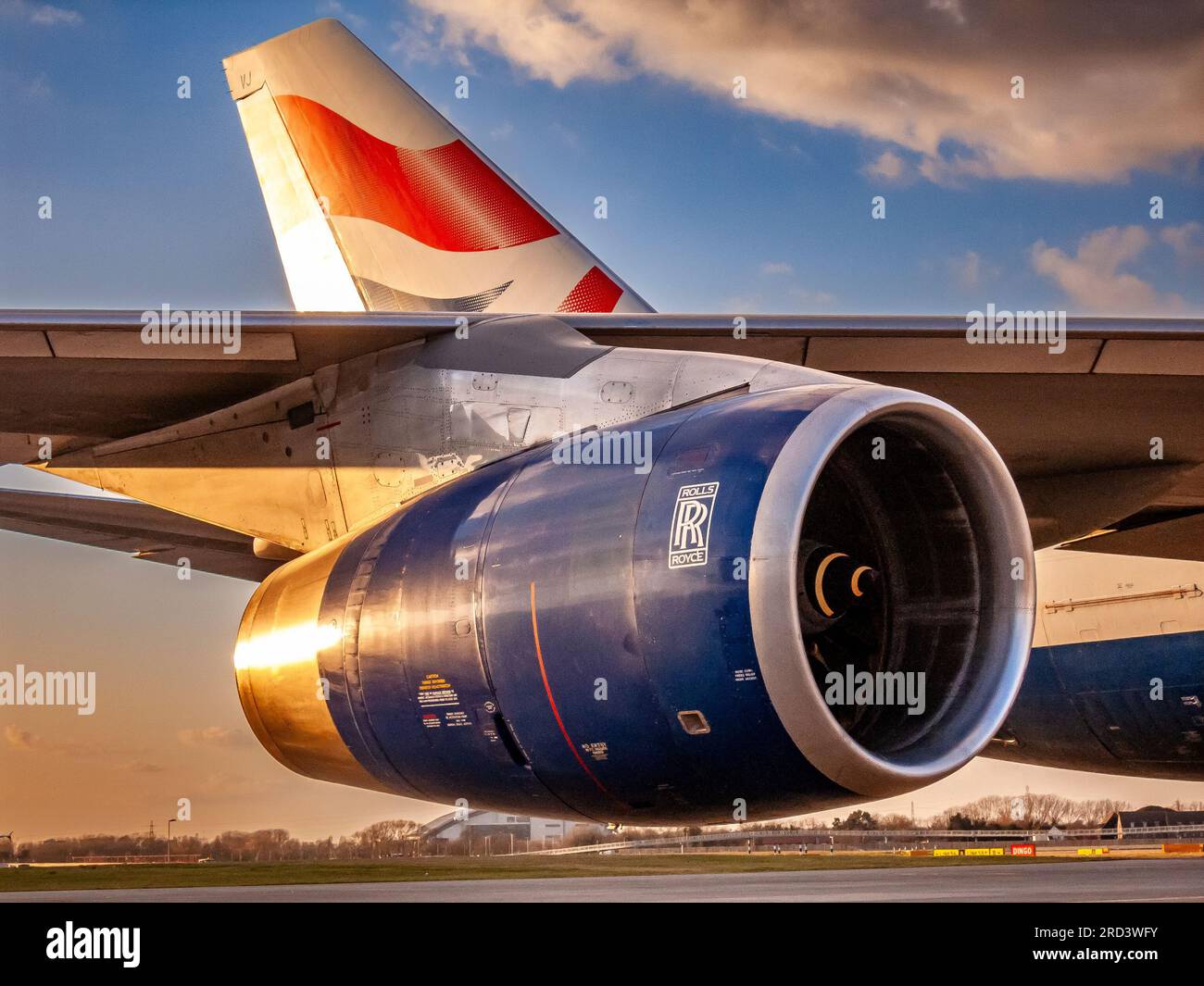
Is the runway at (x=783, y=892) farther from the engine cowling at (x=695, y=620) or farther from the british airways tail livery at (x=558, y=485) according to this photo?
the engine cowling at (x=695, y=620)

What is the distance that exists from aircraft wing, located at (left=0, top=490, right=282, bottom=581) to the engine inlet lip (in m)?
4.13

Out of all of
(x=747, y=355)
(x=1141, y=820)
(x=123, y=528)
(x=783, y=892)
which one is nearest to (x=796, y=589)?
(x=747, y=355)

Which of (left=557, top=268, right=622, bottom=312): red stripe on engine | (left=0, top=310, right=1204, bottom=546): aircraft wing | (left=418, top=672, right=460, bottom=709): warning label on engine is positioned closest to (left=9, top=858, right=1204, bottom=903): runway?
(left=0, top=310, right=1204, bottom=546): aircraft wing

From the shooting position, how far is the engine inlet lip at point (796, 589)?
11.5 feet

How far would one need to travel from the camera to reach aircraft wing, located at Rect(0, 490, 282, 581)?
23.2 feet

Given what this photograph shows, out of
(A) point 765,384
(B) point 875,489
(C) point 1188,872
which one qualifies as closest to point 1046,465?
(B) point 875,489

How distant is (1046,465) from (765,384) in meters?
3.13

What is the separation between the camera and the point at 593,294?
7551 millimetres

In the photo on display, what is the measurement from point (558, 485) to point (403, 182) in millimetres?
3170
